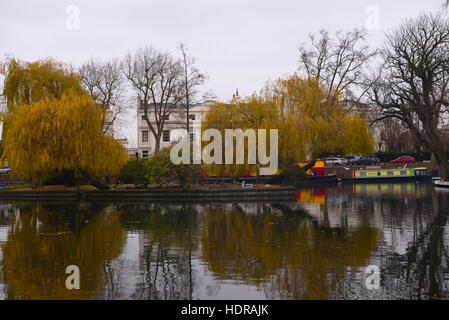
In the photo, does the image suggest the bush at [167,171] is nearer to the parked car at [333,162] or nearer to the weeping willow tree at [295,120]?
the weeping willow tree at [295,120]

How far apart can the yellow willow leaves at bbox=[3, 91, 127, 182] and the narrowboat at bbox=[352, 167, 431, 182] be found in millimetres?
29598

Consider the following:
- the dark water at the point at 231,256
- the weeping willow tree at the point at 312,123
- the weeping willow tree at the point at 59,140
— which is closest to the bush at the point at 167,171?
the weeping willow tree at the point at 59,140

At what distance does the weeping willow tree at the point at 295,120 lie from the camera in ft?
96.6

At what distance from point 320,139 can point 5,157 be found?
1982cm

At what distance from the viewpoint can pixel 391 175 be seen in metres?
47.3

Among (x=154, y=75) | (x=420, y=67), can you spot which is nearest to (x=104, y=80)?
(x=154, y=75)

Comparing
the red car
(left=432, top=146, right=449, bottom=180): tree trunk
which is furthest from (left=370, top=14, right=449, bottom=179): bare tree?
the red car

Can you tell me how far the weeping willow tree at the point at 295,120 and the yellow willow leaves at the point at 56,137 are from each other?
23.5ft

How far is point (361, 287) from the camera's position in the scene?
753 centimetres

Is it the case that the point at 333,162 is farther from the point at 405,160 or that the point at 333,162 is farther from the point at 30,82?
the point at 30,82

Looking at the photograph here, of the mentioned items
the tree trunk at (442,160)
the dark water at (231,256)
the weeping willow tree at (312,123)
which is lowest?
the dark water at (231,256)

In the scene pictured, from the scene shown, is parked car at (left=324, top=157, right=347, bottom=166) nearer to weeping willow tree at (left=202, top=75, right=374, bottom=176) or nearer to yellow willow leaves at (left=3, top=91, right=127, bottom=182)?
weeping willow tree at (left=202, top=75, right=374, bottom=176)

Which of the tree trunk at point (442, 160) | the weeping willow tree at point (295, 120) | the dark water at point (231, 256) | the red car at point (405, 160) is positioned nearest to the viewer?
the dark water at point (231, 256)
